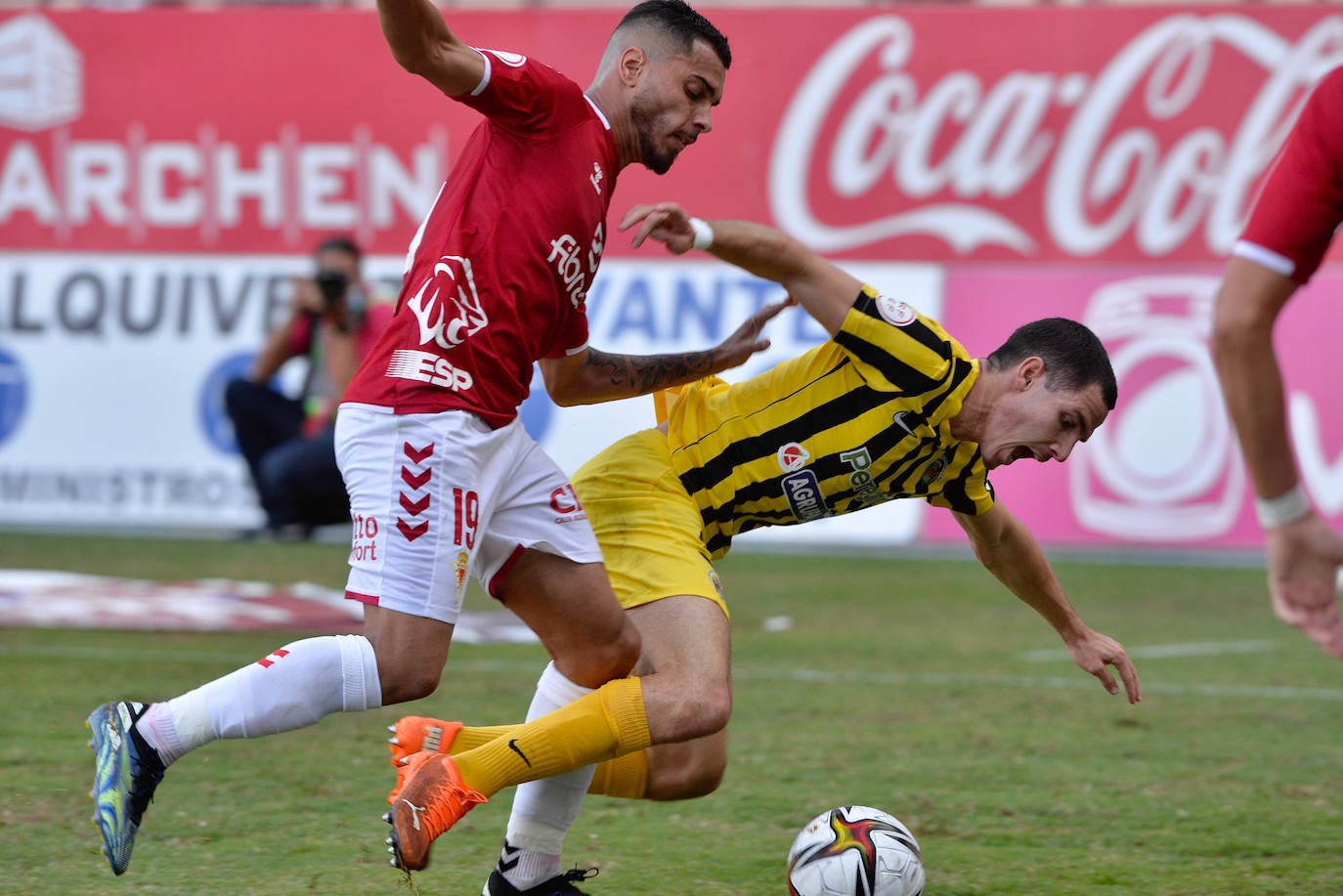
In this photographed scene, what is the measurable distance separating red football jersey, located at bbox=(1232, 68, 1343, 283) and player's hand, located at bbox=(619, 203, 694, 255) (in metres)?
1.45

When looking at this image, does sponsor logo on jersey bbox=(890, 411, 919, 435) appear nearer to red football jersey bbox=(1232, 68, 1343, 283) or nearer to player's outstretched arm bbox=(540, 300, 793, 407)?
player's outstretched arm bbox=(540, 300, 793, 407)

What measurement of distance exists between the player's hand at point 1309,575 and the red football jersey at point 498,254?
182 centimetres

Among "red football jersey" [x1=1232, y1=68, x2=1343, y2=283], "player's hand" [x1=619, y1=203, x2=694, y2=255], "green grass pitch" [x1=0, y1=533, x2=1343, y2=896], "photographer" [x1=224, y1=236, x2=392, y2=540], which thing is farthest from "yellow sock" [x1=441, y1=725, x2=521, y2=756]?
"photographer" [x1=224, y1=236, x2=392, y2=540]

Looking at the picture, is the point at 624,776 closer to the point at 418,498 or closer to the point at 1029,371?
the point at 418,498

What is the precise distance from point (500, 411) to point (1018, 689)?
3.92 metres

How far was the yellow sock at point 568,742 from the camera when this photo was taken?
3883 millimetres

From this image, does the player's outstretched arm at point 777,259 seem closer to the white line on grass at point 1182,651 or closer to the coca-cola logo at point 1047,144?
the white line on grass at point 1182,651

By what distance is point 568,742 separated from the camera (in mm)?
3912

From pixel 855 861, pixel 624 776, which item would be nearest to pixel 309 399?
pixel 624 776

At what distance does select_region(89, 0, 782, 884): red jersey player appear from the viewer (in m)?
3.73

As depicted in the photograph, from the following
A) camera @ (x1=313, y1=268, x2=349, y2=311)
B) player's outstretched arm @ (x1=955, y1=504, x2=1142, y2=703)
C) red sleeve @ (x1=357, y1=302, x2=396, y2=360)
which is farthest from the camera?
camera @ (x1=313, y1=268, x2=349, y2=311)

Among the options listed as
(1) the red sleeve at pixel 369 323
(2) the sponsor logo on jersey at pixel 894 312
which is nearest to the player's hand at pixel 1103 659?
(2) the sponsor logo on jersey at pixel 894 312

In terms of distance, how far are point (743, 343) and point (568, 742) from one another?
131cm

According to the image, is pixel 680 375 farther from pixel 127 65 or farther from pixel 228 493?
pixel 127 65
